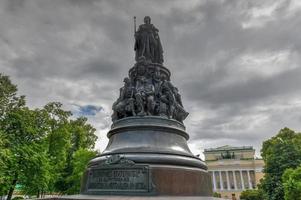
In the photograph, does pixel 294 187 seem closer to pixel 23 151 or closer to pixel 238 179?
pixel 23 151

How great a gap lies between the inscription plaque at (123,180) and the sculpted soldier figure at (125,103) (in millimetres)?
2010

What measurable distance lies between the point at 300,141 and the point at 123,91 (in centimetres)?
3171

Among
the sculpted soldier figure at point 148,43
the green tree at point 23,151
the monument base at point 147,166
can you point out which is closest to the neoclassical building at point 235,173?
the green tree at point 23,151

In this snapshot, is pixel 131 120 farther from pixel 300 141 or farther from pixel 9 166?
pixel 300 141

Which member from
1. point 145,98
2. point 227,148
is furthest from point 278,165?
point 227,148

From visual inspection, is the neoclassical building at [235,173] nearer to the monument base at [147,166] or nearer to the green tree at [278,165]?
the green tree at [278,165]

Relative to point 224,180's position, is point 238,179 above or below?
above

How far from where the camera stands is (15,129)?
21328mm

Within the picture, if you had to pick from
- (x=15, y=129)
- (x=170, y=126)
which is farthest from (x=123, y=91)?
(x=15, y=129)

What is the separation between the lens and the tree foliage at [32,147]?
19573 millimetres

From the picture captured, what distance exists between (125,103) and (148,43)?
2.74 m

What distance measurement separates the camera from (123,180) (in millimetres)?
6543

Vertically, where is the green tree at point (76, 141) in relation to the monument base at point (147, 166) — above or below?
above

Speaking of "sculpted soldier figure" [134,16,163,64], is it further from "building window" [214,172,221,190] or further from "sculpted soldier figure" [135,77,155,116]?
"building window" [214,172,221,190]
